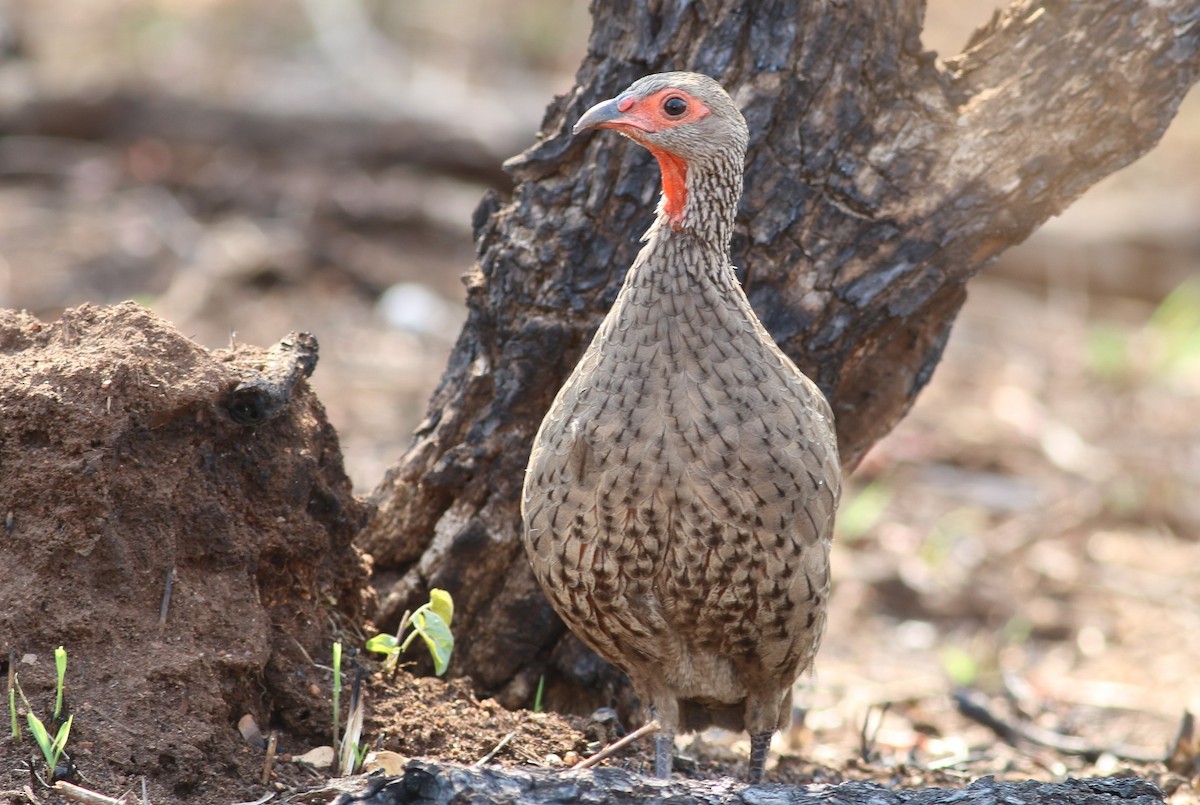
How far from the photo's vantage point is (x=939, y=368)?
359 inches

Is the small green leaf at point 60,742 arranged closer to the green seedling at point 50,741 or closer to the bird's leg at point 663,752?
the green seedling at point 50,741

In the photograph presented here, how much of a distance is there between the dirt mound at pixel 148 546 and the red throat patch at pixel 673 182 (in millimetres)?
1075

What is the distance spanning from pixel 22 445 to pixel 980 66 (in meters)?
2.78

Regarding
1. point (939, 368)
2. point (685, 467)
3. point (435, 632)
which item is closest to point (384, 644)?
point (435, 632)

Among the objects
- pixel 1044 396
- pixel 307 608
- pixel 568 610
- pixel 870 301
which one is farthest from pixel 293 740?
pixel 1044 396

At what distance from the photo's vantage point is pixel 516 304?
12.6 feet

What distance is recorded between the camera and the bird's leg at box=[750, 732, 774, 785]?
3.62 meters

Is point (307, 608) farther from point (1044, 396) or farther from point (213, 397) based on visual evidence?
point (1044, 396)

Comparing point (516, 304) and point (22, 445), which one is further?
point (516, 304)

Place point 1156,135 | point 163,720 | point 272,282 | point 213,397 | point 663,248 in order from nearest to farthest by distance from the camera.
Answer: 1. point 163,720
2. point 213,397
3. point 663,248
4. point 1156,135
5. point 272,282

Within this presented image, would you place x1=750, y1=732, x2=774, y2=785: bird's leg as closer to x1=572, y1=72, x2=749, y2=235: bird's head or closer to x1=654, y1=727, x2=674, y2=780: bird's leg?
x1=654, y1=727, x2=674, y2=780: bird's leg

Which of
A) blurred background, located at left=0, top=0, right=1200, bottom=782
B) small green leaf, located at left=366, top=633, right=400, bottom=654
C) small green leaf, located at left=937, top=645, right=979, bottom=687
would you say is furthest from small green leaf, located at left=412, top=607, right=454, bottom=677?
small green leaf, located at left=937, top=645, right=979, bottom=687

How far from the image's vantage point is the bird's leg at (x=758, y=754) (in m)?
3.62

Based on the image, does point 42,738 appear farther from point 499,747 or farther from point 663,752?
point 663,752
